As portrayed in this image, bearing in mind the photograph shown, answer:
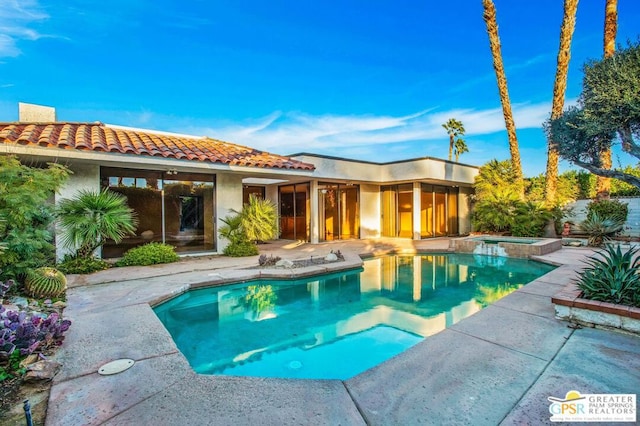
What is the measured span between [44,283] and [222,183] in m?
6.32

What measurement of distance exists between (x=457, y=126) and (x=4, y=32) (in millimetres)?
33124

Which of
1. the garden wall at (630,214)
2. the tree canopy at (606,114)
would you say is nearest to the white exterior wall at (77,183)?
the tree canopy at (606,114)

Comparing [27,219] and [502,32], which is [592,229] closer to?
[502,32]

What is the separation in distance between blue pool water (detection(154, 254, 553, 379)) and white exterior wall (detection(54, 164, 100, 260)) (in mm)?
4745

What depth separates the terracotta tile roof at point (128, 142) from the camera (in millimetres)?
7551

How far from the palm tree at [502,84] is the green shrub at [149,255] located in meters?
15.9

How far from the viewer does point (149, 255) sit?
9.23 meters

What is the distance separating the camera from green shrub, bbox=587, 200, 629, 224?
46.2 feet

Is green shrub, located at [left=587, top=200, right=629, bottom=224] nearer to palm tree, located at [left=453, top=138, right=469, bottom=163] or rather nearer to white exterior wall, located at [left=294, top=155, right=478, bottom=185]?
white exterior wall, located at [left=294, top=155, right=478, bottom=185]

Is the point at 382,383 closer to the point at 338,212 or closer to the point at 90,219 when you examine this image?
the point at 90,219

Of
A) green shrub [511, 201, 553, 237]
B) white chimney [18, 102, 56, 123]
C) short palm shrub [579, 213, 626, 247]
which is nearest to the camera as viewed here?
white chimney [18, 102, 56, 123]

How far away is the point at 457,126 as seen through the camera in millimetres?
32594

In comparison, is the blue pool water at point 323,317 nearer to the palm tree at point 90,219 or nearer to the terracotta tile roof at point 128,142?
the palm tree at point 90,219

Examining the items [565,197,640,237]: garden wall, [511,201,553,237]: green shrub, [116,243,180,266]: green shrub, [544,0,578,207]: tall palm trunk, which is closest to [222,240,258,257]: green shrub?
[116,243,180,266]: green shrub
